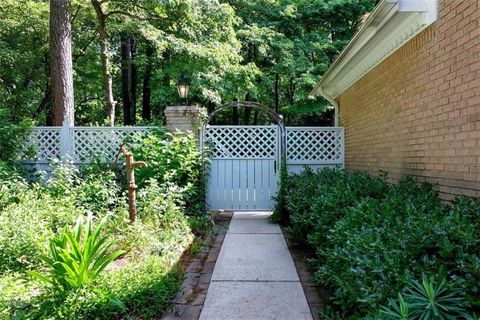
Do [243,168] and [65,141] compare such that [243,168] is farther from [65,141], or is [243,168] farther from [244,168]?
[65,141]

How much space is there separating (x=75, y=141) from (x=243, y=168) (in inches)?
120

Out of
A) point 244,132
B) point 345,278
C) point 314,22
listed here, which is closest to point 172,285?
point 345,278

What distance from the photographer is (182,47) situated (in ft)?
27.3

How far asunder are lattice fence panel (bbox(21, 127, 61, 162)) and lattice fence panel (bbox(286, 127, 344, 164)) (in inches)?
165

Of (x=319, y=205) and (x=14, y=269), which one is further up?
(x=319, y=205)

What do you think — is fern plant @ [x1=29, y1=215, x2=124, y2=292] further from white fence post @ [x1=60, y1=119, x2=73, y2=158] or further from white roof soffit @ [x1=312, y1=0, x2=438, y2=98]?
white fence post @ [x1=60, y1=119, x2=73, y2=158]

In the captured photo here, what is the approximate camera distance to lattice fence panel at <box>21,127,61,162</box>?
6250 millimetres

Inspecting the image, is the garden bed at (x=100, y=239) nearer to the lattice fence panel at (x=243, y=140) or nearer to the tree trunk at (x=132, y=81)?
the lattice fence panel at (x=243, y=140)

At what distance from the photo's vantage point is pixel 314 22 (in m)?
11.9

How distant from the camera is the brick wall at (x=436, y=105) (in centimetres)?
259

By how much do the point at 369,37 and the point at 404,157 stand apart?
1.36m

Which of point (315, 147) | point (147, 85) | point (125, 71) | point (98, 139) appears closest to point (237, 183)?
point (315, 147)

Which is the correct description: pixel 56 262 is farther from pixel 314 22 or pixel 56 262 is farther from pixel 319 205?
pixel 314 22

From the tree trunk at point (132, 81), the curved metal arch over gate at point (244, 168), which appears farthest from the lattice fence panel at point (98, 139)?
the tree trunk at point (132, 81)
